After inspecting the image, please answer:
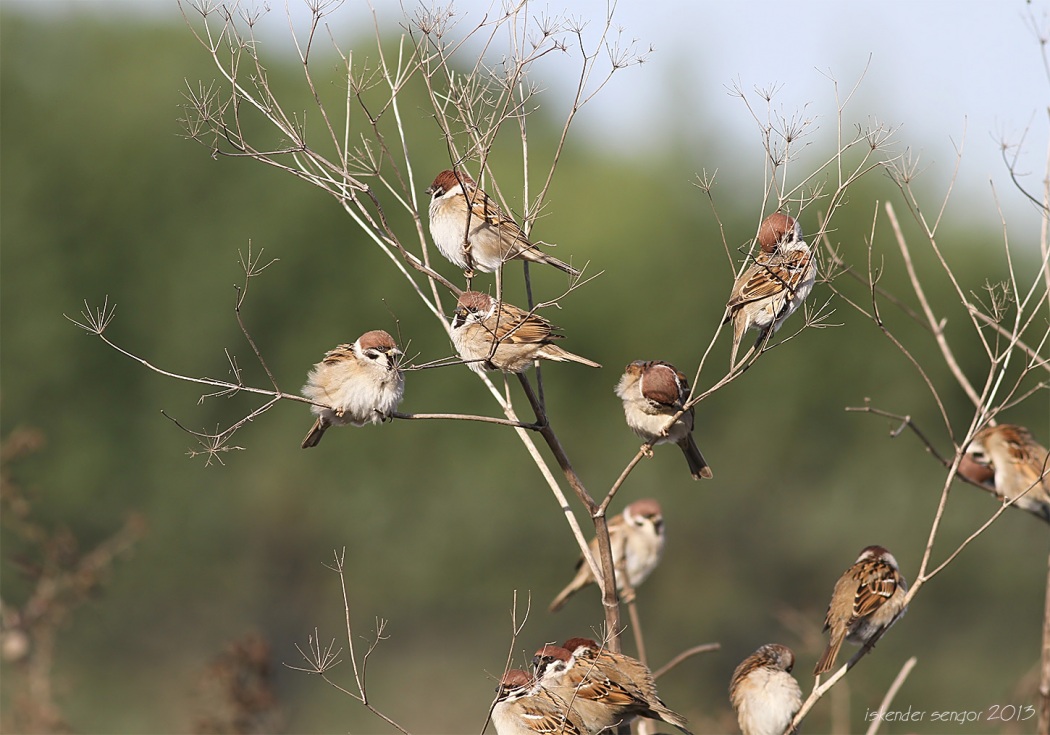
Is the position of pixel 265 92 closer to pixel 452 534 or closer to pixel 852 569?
pixel 852 569

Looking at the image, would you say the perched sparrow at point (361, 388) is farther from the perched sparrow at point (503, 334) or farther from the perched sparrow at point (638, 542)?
the perched sparrow at point (638, 542)

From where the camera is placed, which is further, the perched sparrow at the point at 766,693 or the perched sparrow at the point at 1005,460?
the perched sparrow at the point at 1005,460

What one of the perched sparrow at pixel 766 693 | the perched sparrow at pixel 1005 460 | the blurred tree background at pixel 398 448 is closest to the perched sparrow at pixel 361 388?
the perched sparrow at pixel 766 693

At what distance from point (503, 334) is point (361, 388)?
78 centimetres

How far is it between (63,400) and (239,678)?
10.1m

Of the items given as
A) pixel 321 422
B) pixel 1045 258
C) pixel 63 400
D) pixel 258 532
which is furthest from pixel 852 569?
pixel 63 400

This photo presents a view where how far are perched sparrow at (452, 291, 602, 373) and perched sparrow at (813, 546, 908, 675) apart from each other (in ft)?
5.37

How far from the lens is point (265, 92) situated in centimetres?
418

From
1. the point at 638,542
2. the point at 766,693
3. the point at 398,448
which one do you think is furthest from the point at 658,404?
the point at 398,448

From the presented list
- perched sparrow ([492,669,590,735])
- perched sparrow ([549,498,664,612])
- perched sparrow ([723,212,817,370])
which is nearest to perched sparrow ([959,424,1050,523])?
perched sparrow ([723,212,817,370])

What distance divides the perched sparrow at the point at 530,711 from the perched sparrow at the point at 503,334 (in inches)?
51.1

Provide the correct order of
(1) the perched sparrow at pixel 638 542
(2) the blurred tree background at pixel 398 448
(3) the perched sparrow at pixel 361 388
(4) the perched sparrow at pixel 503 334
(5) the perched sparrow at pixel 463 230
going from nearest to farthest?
(3) the perched sparrow at pixel 361 388 < (4) the perched sparrow at pixel 503 334 < (5) the perched sparrow at pixel 463 230 < (1) the perched sparrow at pixel 638 542 < (2) the blurred tree background at pixel 398 448

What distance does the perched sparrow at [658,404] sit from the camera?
4.82 m

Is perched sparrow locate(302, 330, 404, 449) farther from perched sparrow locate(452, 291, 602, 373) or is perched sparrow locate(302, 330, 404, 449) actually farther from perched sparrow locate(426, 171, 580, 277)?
perched sparrow locate(426, 171, 580, 277)
